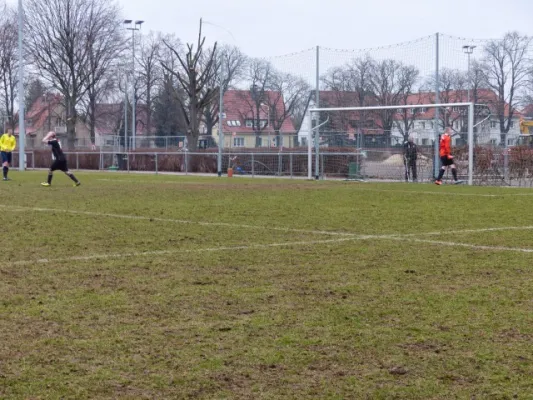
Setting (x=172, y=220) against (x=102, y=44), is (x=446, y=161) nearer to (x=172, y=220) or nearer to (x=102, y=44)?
(x=172, y=220)

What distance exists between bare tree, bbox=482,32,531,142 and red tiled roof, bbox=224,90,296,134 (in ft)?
28.6

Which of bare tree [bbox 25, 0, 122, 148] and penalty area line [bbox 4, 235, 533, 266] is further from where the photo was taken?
bare tree [bbox 25, 0, 122, 148]

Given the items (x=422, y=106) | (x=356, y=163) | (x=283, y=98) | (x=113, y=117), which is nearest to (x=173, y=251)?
(x=422, y=106)

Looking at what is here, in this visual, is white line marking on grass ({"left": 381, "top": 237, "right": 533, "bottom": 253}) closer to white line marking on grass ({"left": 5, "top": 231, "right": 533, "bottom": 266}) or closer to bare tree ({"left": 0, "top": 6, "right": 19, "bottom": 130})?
white line marking on grass ({"left": 5, "top": 231, "right": 533, "bottom": 266})

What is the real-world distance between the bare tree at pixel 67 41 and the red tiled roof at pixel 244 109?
70.2 ft

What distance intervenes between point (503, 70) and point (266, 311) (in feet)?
102

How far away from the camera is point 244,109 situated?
43781 millimetres

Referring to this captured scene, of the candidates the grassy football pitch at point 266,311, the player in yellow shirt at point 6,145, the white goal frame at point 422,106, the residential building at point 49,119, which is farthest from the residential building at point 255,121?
the grassy football pitch at point 266,311

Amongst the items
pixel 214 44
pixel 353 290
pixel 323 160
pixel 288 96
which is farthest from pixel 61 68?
pixel 353 290

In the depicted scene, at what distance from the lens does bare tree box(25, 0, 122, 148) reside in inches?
2502

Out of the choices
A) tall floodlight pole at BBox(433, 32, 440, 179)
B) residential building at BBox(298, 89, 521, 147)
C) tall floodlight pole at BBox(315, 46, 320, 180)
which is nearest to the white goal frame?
tall floodlight pole at BBox(433, 32, 440, 179)

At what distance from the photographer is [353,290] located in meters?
6.28

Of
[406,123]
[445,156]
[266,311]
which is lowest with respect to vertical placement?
[266,311]

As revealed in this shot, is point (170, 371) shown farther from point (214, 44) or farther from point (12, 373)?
point (214, 44)
